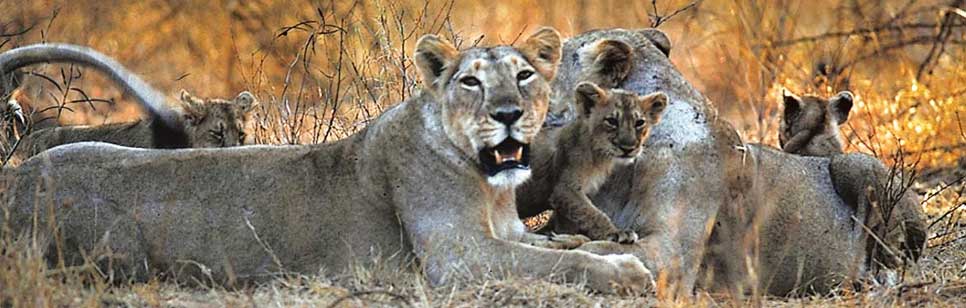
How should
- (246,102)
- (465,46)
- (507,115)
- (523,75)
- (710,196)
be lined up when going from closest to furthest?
(507,115)
(523,75)
(710,196)
(246,102)
(465,46)

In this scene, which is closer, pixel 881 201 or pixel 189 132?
pixel 881 201

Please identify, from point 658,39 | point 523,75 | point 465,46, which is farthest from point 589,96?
point 465,46

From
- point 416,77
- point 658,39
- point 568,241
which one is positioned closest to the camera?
point 568,241

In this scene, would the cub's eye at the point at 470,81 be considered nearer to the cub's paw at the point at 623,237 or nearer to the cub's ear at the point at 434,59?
the cub's ear at the point at 434,59

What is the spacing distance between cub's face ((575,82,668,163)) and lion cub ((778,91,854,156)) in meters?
2.09

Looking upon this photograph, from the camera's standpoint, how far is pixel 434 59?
6.76m

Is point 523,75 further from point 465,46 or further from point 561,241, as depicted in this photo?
point 465,46

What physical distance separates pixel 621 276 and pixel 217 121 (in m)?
3.32

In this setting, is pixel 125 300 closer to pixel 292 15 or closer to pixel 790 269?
pixel 790 269

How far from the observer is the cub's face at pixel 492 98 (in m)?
6.34

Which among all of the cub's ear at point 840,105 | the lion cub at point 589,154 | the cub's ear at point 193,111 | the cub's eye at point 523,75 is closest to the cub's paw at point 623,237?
the lion cub at point 589,154

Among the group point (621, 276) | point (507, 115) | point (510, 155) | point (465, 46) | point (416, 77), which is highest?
point (465, 46)

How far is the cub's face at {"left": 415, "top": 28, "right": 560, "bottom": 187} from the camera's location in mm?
6344

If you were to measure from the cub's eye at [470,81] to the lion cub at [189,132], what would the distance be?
2.78 metres
